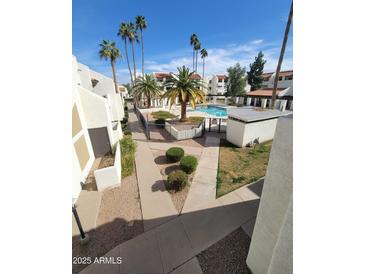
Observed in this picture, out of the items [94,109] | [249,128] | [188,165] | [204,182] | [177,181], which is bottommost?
[204,182]

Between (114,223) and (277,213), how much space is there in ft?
19.7

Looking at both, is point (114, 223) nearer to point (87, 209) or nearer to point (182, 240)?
point (87, 209)

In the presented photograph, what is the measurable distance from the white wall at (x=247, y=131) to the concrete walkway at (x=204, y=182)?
240 cm

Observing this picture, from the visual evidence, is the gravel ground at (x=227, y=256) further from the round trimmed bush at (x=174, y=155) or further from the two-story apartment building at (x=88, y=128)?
the two-story apartment building at (x=88, y=128)

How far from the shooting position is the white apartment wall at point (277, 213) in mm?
2473

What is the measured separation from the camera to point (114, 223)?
20.8 feet

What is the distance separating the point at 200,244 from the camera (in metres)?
5.29

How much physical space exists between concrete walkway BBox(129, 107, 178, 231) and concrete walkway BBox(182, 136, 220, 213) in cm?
86

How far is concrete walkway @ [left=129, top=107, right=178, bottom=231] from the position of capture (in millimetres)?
6469

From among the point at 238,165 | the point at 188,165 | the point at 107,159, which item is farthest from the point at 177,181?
the point at 107,159

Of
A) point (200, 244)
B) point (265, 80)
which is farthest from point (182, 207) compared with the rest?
point (265, 80)

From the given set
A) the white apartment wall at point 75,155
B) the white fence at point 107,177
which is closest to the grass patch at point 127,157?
the white fence at point 107,177
